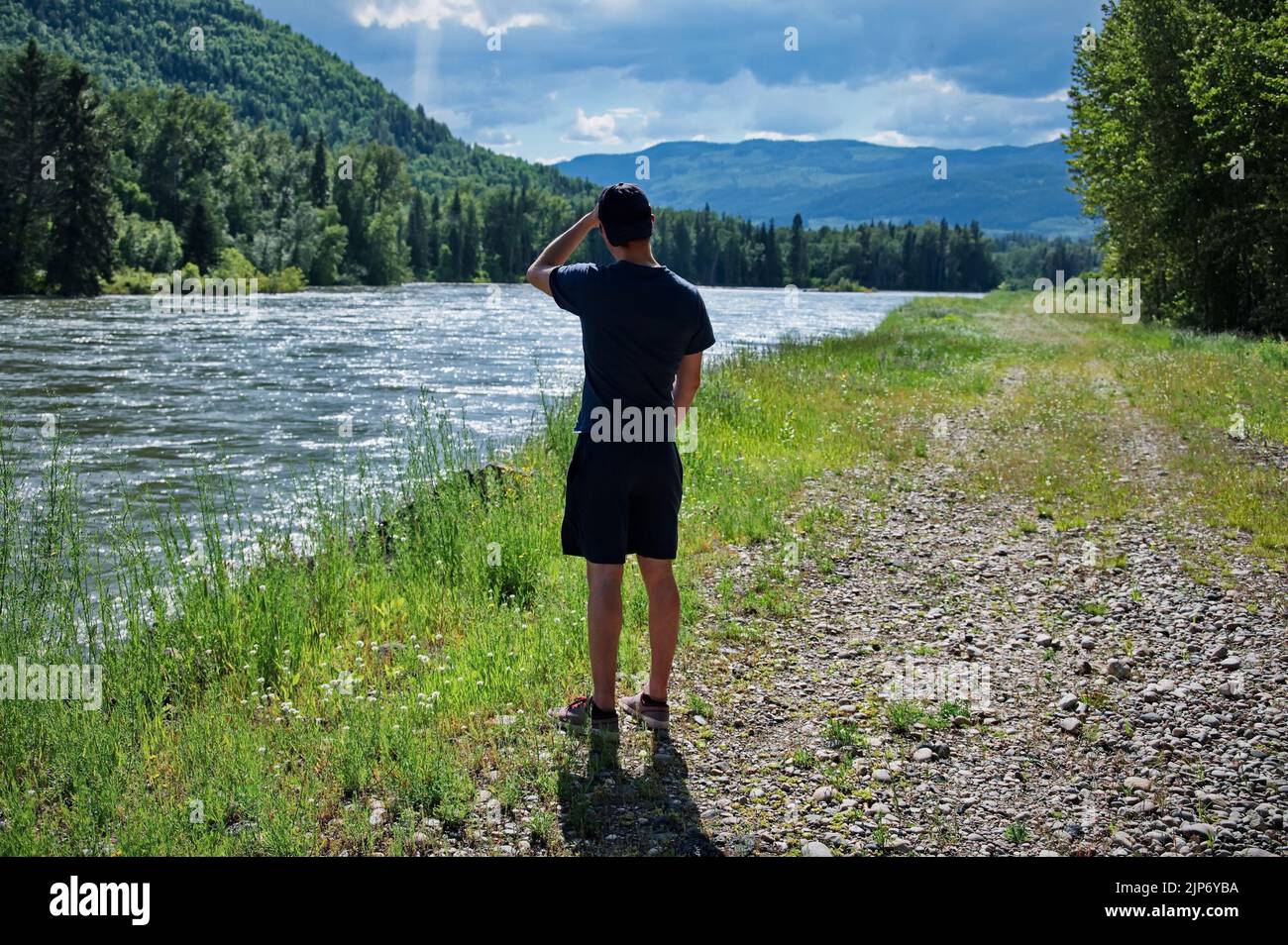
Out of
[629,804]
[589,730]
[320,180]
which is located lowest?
[629,804]

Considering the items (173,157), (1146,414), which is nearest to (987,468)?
(1146,414)

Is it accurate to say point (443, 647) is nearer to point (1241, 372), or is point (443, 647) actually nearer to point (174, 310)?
point (1241, 372)

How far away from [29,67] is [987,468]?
253 feet

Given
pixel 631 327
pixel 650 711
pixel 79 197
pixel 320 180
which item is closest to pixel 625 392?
pixel 631 327

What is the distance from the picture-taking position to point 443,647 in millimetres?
7391

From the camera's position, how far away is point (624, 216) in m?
5.31

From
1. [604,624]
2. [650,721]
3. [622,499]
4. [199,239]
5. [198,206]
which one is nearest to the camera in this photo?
[622,499]

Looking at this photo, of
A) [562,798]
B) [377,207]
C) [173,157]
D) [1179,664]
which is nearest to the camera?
[562,798]

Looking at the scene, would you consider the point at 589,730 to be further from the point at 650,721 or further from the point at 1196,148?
the point at 1196,148

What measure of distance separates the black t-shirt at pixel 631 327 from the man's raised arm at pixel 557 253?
0.18 metres

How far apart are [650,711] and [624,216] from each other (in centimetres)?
282

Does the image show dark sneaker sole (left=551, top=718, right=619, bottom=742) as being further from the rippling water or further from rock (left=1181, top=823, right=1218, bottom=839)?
the rippling water

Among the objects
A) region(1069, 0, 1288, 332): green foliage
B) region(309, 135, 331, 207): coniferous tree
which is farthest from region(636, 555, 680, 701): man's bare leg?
region(309, 135, 331, 207): coniferous tree
